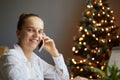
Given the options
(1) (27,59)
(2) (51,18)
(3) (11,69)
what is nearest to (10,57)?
(3) (11,69)

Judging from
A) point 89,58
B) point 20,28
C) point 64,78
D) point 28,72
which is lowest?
point 89,58

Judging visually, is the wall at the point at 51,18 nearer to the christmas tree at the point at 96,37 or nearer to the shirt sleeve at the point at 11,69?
the christmas tree at the point at 96,37

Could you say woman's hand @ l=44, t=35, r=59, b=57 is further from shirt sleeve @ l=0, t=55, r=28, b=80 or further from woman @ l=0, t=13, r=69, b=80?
shirt sleeve @ l=0, t=55, r=28, b=80

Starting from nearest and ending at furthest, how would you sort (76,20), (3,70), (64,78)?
(3,70)
(64,78)
(76,20)

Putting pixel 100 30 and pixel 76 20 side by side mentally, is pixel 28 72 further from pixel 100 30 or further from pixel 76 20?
pixel 76 20

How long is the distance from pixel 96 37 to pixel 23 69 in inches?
99.2

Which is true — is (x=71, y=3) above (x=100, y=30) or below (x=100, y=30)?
above

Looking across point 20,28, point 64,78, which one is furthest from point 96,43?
point 20,28

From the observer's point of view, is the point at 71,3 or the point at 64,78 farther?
the point at 71,3

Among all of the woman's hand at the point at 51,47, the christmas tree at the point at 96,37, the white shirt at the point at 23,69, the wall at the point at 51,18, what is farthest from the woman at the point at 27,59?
the wall at the point at 51,18

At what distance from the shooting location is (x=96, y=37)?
3.91 m

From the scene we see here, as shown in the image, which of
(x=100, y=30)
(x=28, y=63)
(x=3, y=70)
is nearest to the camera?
(x=3, y=70)

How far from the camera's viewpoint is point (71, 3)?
4812 millimetres

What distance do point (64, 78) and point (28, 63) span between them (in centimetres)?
37
